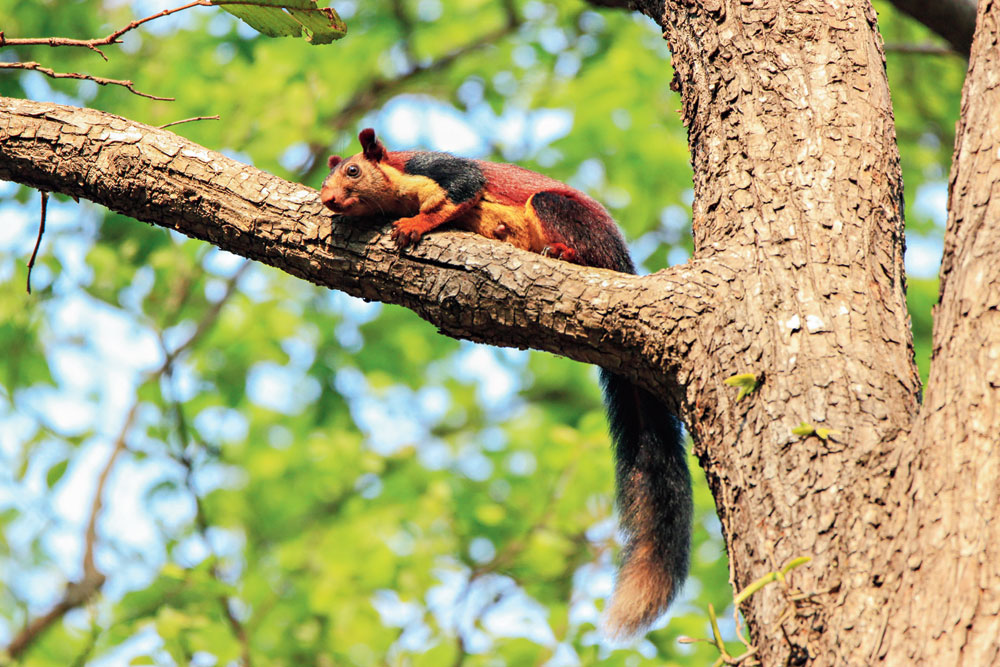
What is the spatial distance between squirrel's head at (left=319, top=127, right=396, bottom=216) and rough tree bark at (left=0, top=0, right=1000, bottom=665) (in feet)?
0.58

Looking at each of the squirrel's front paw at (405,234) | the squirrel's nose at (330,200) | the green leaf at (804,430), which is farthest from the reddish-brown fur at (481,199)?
the green leaf at (804,430)

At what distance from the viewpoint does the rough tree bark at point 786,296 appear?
144cm

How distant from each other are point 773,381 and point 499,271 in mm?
679

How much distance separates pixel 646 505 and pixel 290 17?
1.68m

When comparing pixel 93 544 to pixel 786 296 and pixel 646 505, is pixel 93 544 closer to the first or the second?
pixel 646 505

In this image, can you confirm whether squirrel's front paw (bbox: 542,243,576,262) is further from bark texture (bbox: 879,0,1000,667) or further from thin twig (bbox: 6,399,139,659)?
thin twig (bbox: 6,399,139,659)

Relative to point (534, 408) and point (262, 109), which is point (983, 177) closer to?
point (262, 109)

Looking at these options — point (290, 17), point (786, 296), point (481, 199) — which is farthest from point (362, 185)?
point (786, 296)

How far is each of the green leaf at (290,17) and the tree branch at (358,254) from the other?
38cm

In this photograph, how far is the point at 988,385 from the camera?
4.68ft

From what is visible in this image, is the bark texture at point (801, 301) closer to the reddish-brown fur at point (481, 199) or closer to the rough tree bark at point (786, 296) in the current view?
the rough tree bark at point (786, 296)

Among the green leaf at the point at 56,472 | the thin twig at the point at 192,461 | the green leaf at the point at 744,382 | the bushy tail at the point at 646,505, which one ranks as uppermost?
the green leaf at the point at 744,382

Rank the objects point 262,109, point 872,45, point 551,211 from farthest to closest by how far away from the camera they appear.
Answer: point 262,109, point 551,211, point 872,45

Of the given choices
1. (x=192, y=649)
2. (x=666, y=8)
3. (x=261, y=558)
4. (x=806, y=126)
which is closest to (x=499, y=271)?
(x=806, y=126)
